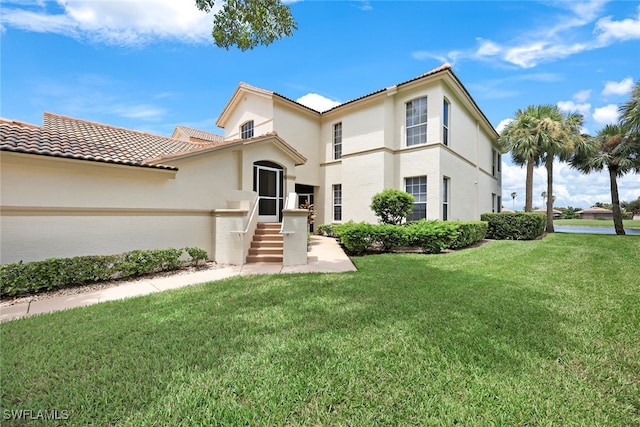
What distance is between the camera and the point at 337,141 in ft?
55.5

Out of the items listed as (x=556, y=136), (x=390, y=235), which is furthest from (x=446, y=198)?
(x=556, y=136)

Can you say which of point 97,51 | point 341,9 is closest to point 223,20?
point 341,9

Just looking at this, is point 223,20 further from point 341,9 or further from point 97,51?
point 97,51

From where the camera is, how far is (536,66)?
1052 cm

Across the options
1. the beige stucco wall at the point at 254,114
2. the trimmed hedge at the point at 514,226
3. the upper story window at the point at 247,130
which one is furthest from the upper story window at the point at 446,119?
the upper story window at the point at 247,130

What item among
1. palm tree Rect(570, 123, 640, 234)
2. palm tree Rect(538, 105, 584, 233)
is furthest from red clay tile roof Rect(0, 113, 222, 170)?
palm tree Rect(570, 123, 640, 234)

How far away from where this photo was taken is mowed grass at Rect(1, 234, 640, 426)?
2271mm

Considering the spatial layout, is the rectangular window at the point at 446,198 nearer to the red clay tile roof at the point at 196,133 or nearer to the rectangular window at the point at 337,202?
the rectangular window at the point at 337,202

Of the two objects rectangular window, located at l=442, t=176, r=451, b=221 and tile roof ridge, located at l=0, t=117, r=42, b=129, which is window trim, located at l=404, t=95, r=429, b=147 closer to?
rectangular window, located at l=442, t=176, r=451, b=221

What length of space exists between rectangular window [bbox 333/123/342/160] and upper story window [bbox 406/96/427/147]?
4210mm

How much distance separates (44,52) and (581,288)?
1447 cm

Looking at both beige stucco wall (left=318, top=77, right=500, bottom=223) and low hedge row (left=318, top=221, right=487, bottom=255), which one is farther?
beige stucco wall (left=318, top=77, right=500, bottom=223)

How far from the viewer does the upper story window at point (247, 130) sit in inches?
663

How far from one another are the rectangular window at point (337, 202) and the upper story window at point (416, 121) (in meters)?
4.91
